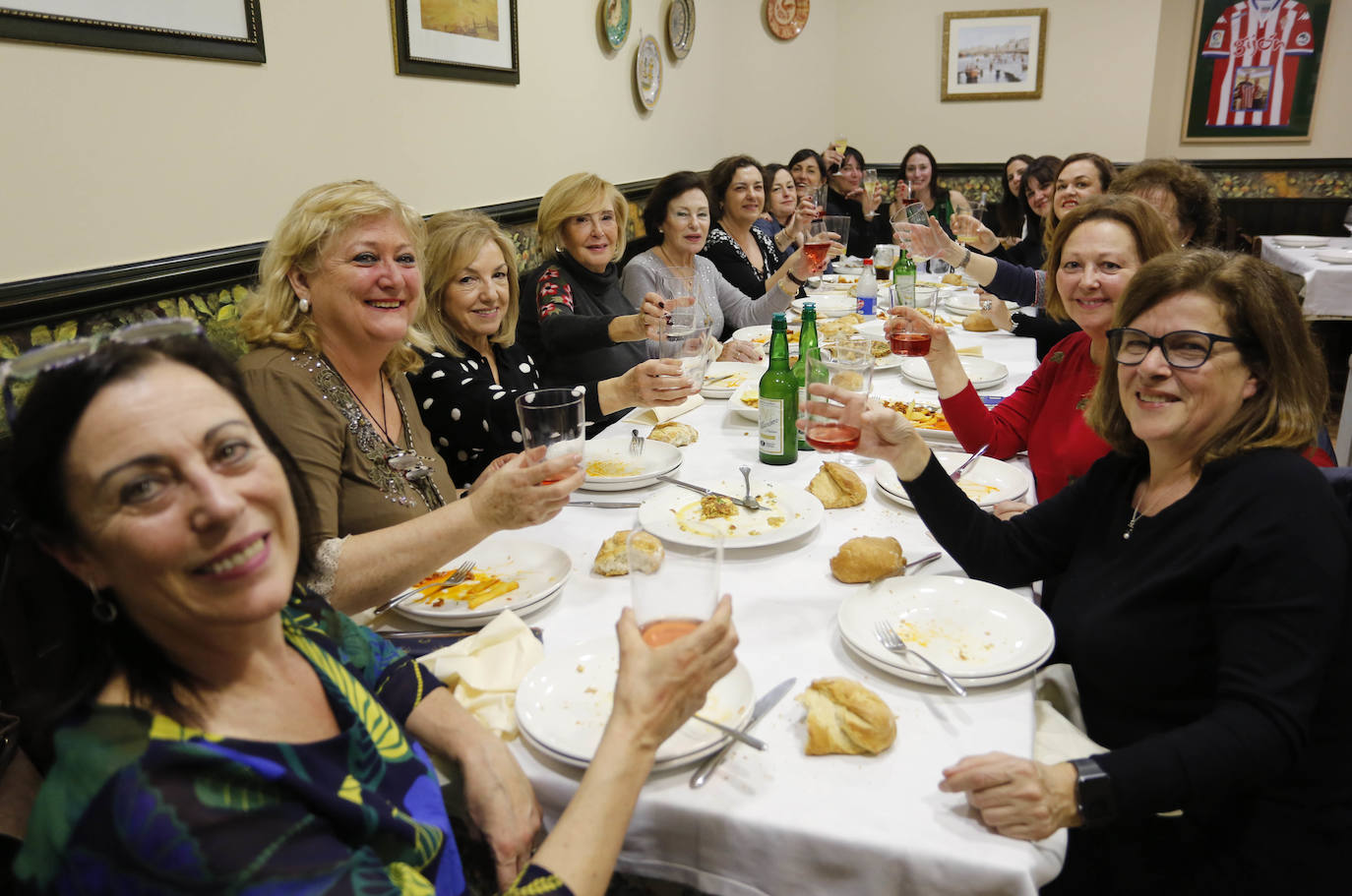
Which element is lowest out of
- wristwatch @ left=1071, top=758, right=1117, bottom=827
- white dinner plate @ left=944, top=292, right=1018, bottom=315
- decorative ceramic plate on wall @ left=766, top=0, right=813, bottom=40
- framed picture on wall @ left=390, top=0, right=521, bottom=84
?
wristwatch @ left=1071, top=758, right=1117, bottom=827

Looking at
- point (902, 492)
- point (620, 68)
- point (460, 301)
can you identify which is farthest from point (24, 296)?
point (620, 68)

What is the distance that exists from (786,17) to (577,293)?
5.30 m

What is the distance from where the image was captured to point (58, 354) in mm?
772

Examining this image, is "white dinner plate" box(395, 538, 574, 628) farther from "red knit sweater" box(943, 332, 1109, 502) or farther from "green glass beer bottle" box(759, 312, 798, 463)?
"red knit sweater" box(943, 332, 1109, 502)

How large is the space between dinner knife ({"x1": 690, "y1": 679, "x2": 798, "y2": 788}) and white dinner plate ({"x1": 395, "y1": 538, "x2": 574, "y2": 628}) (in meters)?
0.43

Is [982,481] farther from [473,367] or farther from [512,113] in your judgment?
[512,113]

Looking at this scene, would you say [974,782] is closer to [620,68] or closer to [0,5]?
[0,5]

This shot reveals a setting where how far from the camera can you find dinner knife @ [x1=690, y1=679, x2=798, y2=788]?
1.02 meters

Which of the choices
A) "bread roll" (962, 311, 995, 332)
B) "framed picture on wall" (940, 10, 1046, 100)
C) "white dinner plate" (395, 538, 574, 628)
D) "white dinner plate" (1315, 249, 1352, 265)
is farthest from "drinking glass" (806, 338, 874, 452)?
"framed picture on wall" (940, 10, 1046, 100)

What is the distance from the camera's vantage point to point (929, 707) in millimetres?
1159

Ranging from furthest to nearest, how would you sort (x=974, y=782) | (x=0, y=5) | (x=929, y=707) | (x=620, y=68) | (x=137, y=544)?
(x=620, y=68) < (x=0, y=5) < (x=929, y=707) < (x=974, y=782) < (x=137, y=544)

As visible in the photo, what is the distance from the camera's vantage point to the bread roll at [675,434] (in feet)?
7.31

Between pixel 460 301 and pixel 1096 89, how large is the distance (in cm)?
709

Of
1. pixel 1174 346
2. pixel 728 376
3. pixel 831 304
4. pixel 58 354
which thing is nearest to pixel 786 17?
pixel 831 304
